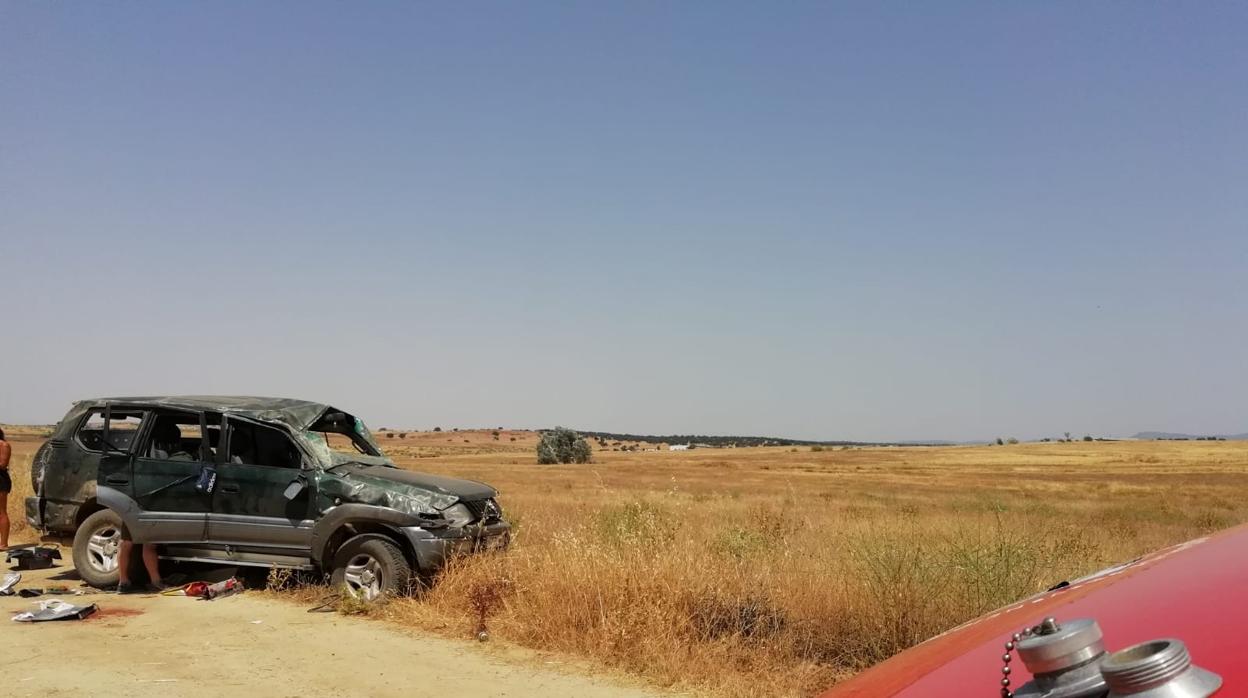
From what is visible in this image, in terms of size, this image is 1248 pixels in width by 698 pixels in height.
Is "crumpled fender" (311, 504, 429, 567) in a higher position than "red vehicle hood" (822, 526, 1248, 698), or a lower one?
lower

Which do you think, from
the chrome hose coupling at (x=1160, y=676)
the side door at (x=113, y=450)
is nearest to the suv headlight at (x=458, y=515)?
the side door at (x=113, y=450)

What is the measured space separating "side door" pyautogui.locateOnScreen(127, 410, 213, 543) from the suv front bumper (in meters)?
2.49

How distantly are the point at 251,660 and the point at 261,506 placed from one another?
265cm

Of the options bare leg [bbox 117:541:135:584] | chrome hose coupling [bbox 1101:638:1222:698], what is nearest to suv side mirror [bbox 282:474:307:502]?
bare leg [bbox 117:541:135:584]

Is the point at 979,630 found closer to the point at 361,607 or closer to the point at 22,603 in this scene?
the point at 361,607

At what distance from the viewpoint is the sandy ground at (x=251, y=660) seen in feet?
19.9

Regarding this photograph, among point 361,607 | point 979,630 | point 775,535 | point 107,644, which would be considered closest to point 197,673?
point 107,644

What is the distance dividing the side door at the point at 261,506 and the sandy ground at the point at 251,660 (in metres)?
0.73

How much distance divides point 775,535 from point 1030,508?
15.3 metres

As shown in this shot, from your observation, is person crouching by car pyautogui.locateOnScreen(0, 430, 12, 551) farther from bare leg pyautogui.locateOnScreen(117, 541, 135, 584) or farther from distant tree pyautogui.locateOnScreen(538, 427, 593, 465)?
distant tree pyautogui.locateOnScreen(538, 427, 593, 465)

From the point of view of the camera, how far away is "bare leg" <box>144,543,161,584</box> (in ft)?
30.3

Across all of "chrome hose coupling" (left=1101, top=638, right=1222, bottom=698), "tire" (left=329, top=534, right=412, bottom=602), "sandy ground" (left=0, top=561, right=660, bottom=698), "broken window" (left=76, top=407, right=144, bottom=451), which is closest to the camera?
"chrome hose coupling" (left=1101, top=638, right=1222, bottom=698)

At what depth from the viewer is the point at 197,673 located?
21.0 feet

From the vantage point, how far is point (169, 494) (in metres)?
9.35
